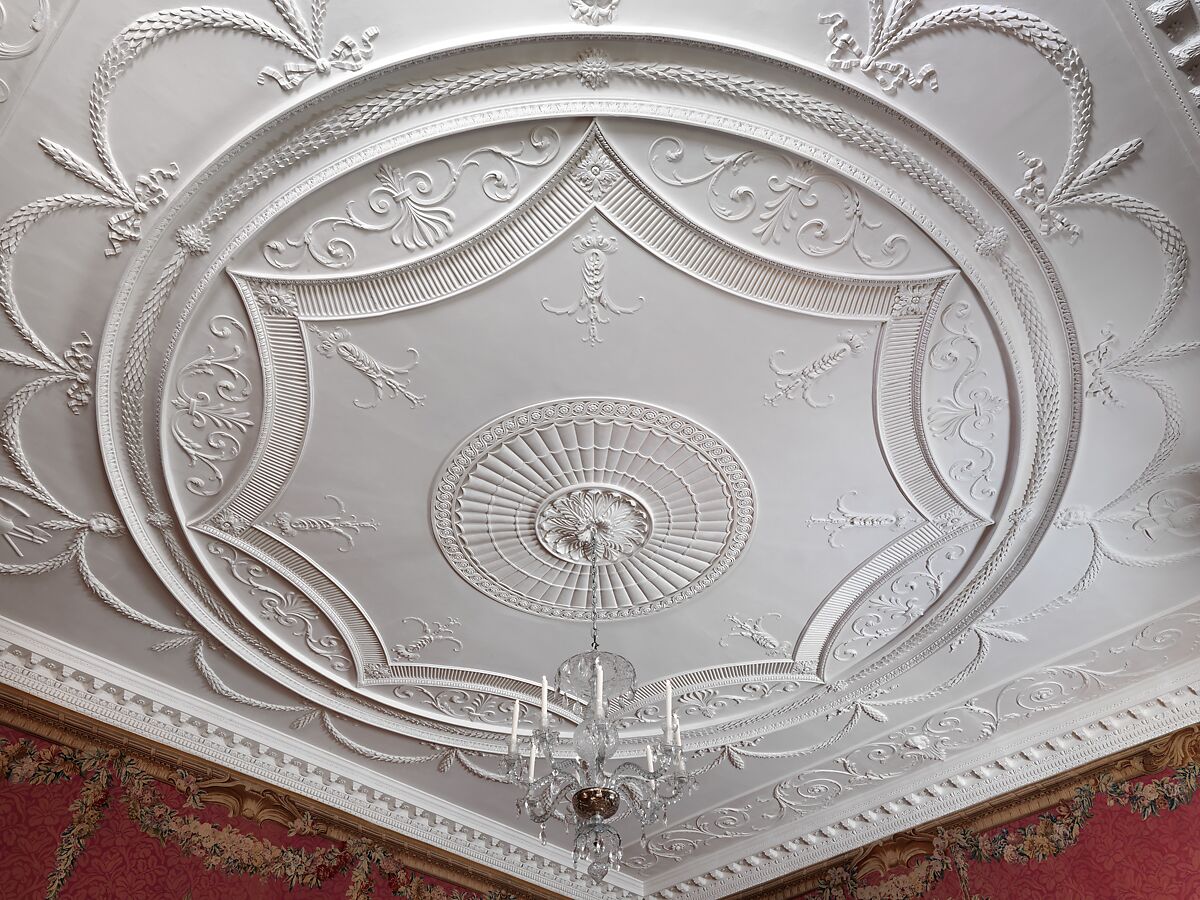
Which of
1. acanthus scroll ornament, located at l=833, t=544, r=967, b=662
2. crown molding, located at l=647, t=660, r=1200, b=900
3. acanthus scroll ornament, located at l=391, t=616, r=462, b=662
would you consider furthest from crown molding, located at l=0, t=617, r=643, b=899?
acanthus scroll ornament, located at l=833, t=544, r=967, b=662

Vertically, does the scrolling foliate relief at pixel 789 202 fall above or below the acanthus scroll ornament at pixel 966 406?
above

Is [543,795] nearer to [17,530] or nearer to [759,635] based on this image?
[759,635]

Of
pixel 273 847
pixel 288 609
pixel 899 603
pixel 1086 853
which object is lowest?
pixel 273 847

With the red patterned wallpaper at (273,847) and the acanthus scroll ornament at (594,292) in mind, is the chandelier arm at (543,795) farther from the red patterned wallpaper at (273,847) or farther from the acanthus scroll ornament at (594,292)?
the red patterned wallpaper at (273,847)

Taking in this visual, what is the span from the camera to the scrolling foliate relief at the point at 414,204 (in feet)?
8.70

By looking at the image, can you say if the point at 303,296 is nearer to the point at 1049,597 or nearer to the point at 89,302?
the point at 89,302

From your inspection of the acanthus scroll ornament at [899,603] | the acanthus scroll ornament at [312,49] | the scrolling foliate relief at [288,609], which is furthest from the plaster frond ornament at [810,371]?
the scrolling foliate relief at [288,609]

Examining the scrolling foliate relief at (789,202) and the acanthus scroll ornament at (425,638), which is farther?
the acanthus scroll ornament at (425,638)

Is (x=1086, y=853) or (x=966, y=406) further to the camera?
(x=1086, y=853)

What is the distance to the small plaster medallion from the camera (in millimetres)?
3545

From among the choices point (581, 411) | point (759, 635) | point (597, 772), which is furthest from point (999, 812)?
point (581, 411)

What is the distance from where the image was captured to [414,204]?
2742 mm

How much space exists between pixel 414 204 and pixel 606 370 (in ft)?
2.99

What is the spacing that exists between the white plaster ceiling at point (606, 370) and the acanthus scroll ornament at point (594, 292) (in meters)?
0.02
